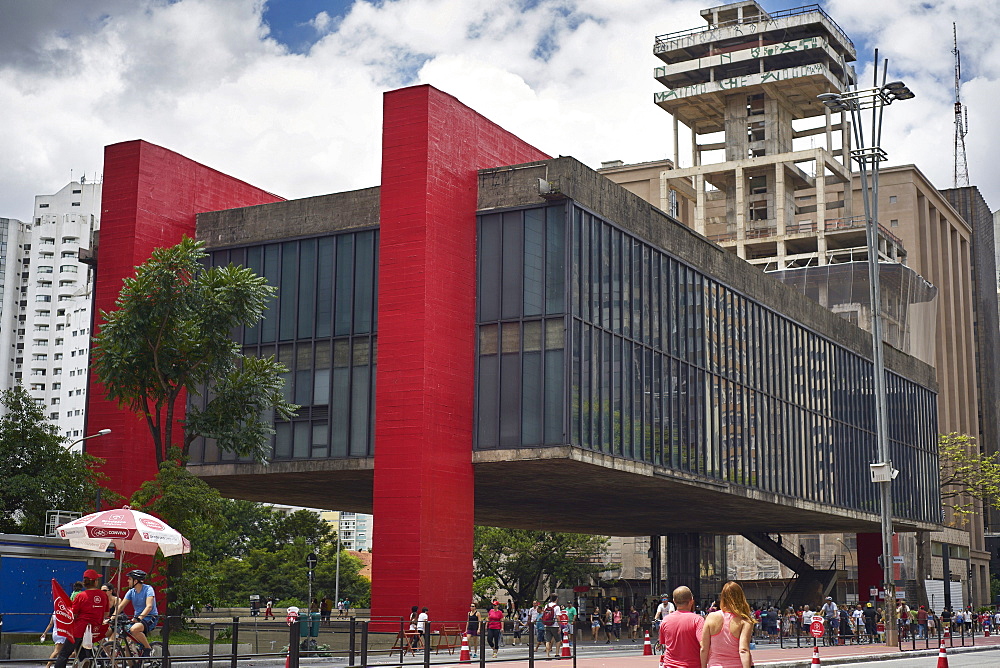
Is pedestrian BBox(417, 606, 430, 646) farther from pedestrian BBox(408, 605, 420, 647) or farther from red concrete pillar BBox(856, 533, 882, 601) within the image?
red concrete pillar BBox(856, 533, 882, 601)

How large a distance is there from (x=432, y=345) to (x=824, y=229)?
73924 millimetres

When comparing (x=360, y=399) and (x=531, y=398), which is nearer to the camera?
(x=531, y=398)

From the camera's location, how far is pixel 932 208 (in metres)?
123

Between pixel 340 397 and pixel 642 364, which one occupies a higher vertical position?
pixel 642 364

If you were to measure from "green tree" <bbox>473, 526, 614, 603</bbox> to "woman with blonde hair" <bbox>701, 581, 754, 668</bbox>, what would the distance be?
67.1 m

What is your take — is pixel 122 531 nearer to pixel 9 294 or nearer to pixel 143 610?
pixel 143 610

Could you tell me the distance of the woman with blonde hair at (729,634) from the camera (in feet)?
37.2

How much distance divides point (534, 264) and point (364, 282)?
6.26 meters

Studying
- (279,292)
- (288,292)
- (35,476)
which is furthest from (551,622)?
(35,476)

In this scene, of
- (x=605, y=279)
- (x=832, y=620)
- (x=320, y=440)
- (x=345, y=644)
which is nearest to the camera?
(x=345, y=644)

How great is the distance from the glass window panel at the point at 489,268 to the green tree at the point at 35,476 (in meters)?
13.3

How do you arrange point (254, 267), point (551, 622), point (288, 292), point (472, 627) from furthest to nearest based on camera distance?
point (254, 267) → point (288, 292) → point (551, 622) → point (472, 627)

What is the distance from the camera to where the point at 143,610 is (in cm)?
2038

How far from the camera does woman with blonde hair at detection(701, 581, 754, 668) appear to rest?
11336 millimetres
